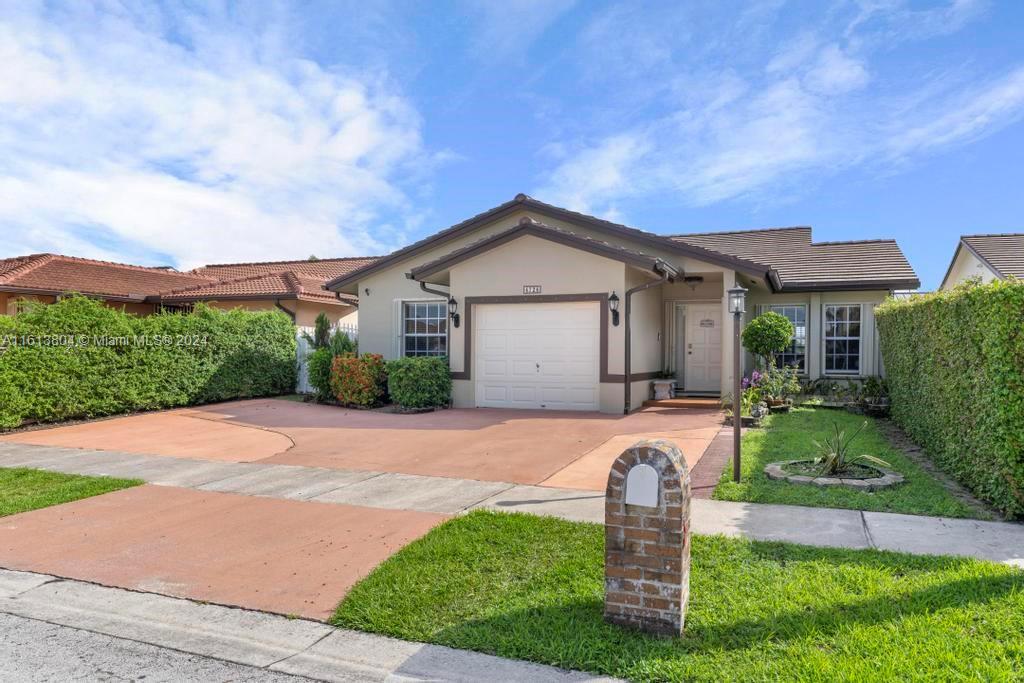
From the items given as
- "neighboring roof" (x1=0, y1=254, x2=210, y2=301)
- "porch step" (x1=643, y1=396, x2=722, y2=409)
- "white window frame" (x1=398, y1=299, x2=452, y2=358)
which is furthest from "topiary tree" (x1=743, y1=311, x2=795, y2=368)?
"neighboring roof" (x1=0, y1=254, x2=210, y2=301)

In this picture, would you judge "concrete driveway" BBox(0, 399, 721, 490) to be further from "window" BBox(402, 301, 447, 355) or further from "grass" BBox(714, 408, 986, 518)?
"window" BBox(402, 301, 447, 355)

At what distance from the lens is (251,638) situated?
3658mm

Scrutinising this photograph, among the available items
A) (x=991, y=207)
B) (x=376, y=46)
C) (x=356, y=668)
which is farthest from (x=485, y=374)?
(x=991, y=207)

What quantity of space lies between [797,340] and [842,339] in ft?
3.54

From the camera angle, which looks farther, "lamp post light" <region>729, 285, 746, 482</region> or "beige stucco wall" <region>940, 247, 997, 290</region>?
"beige stucco wall" <region>940, 247, 997, 290</region>

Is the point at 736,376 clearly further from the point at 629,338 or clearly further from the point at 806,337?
the point at 806,337

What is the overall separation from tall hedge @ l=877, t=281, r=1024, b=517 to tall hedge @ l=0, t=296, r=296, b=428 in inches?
568

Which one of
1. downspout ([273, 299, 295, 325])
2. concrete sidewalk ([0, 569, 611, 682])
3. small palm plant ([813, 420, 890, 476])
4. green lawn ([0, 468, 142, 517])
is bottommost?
concrete sidewalk ([0, 569, 611, 682])

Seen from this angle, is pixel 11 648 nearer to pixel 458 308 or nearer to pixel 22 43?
pixel 22 43

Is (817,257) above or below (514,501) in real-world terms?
above

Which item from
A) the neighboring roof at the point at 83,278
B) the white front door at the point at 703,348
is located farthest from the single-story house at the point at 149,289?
the white front door at the point at 703,348

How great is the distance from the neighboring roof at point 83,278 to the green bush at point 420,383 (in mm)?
11841

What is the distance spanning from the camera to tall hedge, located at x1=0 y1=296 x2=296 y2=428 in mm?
11203

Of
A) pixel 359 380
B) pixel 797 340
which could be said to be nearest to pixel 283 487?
pixel 359 380
